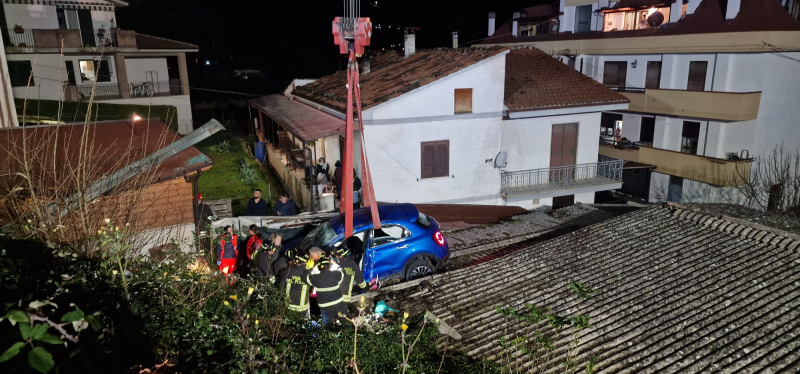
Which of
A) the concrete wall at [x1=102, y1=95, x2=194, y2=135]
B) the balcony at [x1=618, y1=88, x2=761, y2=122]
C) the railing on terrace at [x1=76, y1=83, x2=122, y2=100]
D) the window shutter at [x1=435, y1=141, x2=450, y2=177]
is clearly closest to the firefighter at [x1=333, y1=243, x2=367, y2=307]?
the window shutter at [x1=435, y1=141, x2=450, y2=177]

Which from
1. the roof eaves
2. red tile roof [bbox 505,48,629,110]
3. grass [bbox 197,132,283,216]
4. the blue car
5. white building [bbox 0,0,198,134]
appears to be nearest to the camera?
the blue car

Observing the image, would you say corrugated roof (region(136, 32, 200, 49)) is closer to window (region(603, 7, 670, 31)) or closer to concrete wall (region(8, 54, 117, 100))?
concrete wall (region(8, 54, 117, 100))

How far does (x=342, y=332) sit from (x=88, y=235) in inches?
128

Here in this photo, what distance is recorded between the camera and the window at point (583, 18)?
94.4 feet

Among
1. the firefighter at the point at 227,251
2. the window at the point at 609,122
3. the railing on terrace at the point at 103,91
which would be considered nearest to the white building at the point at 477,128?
the firefighter at the point at 227,251

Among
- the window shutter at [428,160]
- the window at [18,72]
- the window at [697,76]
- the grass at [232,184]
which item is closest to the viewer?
the window shutter at [428,160]

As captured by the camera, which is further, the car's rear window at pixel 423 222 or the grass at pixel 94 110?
the grass at pixel 94 110

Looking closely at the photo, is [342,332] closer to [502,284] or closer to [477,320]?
[477,320]

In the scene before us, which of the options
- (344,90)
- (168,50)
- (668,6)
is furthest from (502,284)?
(168,50)

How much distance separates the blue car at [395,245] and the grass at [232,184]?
897cm

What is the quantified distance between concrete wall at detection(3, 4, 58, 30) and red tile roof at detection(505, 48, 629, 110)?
85.3ft

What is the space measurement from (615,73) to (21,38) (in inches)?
1268

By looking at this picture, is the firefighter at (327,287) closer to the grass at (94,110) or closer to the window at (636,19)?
the grass at (94,110)

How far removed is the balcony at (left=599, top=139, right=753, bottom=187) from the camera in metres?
21.0
